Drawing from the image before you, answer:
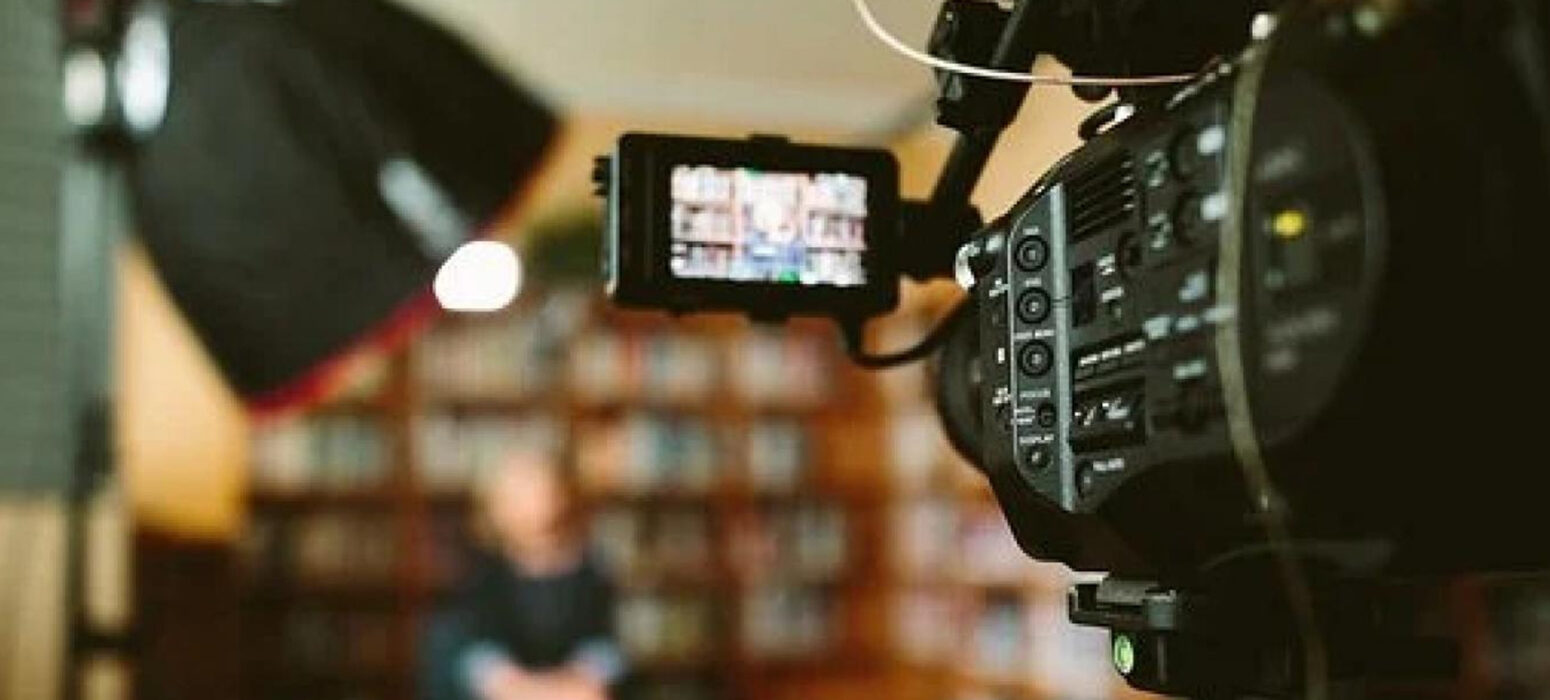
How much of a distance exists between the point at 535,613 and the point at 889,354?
241 centimetres

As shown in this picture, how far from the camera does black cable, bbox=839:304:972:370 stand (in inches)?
39.2

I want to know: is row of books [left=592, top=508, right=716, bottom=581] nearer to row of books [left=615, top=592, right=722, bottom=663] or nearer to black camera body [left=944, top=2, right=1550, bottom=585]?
row of books [left=615, top=592, right=722, bottom=663]

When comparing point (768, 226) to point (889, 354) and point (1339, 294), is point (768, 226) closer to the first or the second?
point (889, 354)

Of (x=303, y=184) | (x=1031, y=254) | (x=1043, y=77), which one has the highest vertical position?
(x=303, y=184)

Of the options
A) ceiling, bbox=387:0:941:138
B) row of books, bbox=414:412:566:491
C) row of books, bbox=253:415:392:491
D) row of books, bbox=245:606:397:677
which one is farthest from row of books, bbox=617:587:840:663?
ceiling, bbox=387:0:941:138

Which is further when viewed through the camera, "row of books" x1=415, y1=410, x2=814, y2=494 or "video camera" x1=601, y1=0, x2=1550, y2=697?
"row of books" x1=415, y1=410, x2=814, y2=494

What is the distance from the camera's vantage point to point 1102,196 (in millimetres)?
706

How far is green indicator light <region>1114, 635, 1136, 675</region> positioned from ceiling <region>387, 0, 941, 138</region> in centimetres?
187

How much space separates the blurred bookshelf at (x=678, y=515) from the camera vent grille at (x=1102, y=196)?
3088 mm

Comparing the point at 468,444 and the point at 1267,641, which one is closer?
the point at 1267,641

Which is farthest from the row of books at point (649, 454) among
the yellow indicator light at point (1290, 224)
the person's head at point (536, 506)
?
the yellow indicator light at point (1290, 224)

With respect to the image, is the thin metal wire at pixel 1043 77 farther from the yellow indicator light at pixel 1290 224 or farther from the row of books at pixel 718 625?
the row of books at pixel 718 625

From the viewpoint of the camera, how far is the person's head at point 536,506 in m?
3.28

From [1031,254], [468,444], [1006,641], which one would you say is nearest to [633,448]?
[468,444]
